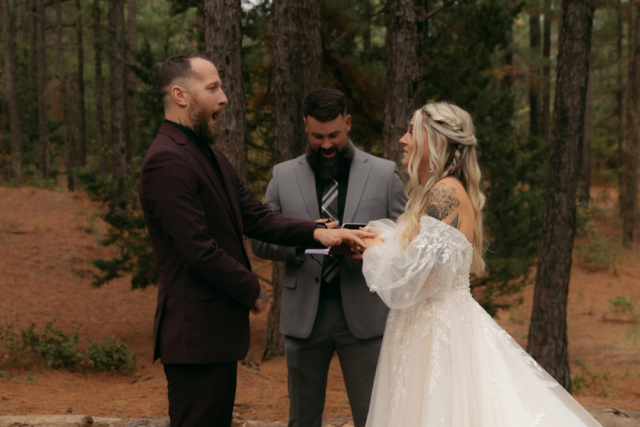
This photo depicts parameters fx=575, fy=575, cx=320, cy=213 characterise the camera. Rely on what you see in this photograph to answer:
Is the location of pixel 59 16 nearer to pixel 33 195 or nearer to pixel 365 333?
pixel 33 195

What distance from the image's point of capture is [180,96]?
304 centimetres

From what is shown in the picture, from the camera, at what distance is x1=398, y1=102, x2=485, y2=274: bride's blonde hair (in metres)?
3.17

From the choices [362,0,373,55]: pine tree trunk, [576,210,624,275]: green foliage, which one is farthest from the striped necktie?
[576,210,624,275]: green foliage

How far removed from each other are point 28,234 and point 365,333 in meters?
15.2

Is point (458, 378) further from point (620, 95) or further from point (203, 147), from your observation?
point (620, 95)

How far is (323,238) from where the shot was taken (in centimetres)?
350

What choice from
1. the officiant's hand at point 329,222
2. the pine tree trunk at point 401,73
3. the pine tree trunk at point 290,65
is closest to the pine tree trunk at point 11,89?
the pine tree trunk at point 290,65

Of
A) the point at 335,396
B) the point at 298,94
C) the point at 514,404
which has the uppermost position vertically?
the point at 298,94

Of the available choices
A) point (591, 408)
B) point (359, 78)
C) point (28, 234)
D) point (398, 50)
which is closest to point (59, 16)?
point (28, 234)

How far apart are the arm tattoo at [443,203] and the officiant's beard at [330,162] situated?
883 millimetres

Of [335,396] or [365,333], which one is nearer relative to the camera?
[365,333]

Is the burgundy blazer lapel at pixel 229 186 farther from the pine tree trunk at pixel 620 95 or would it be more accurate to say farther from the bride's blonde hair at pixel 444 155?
the pine tree trunk at pixel 620 95

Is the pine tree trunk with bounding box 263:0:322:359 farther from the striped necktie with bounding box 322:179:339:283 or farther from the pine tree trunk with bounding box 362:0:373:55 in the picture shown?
the striped necktie with bounding box 322:179:339:283

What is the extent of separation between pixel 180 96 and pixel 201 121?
17cm
